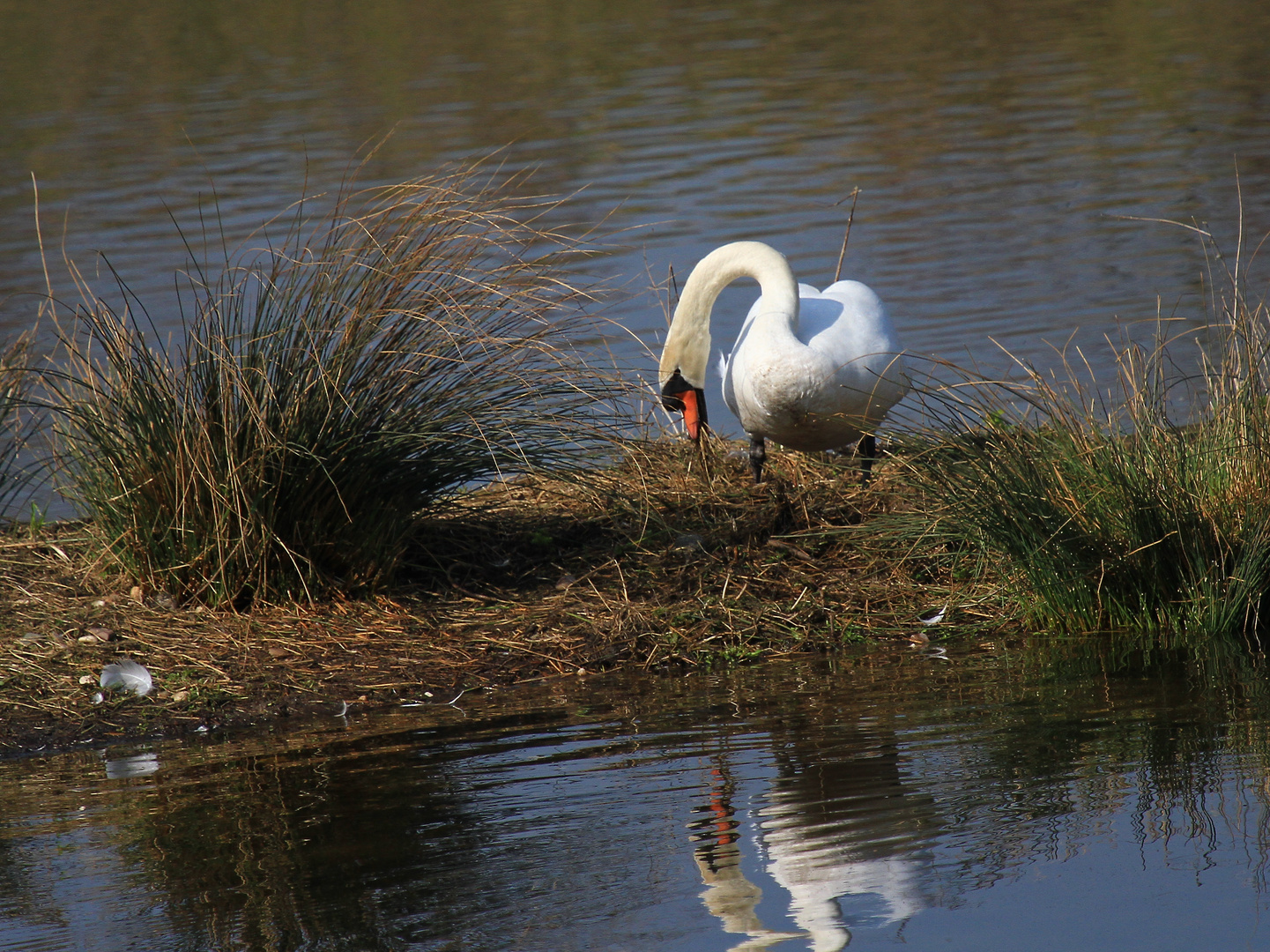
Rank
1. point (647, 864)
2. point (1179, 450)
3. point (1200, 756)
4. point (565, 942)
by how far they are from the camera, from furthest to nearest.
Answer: point (1179, 450) → point (1200, 756) → point (647, 864) → point (565, 942)

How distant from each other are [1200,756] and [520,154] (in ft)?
55.9

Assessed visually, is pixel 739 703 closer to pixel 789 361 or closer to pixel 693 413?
pixel 789 361

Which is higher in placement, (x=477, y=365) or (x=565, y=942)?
(x=477, y=365)

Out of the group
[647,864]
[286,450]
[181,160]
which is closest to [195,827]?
[647,864]

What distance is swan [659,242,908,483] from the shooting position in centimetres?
627

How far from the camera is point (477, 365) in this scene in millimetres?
5770

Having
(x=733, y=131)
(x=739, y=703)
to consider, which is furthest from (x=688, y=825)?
(x=733, y=131)

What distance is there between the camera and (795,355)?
20.4 ft

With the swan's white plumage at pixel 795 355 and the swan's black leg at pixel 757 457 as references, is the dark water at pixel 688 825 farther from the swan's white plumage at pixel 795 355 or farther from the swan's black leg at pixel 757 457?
the swan's black leg at pixel 757 457

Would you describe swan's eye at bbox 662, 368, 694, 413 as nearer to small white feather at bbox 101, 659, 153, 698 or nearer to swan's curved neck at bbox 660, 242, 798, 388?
swan's curved neck at bbox 660, 242, 798, 388

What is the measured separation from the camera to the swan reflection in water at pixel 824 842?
335 centimetres

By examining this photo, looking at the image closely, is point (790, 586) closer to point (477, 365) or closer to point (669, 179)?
point (477, 365)

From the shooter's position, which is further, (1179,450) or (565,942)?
(1179,450)

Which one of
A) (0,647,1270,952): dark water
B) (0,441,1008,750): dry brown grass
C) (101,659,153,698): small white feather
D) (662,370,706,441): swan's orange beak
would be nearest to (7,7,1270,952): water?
(0,647,1270,952): dark water
